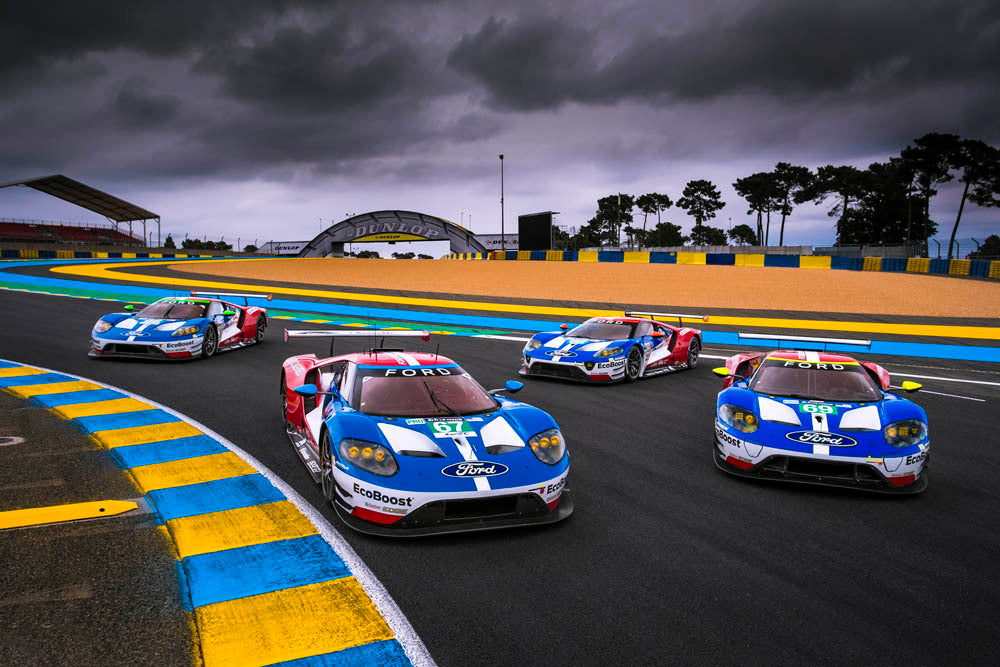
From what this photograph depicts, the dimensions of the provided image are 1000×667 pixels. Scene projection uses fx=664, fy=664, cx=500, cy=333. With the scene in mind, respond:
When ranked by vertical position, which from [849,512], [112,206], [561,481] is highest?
[112,206]

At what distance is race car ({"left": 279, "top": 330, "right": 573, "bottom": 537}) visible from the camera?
462 cm

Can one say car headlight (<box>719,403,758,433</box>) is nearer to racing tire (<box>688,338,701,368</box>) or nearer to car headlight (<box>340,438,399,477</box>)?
car headlight (<box>340,438,399,477</box>)

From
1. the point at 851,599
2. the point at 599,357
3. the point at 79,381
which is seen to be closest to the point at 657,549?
the point at 851,599

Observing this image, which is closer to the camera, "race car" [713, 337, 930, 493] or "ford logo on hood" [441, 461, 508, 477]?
"ford logo on hood" [441, 461, 508, 477]

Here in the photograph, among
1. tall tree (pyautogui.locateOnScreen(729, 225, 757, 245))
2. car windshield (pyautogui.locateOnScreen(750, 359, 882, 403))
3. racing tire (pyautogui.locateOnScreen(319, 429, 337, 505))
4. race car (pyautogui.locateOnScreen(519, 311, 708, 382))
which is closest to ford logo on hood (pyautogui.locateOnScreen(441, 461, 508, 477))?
racing tire (pyautogui.locateOnScreen(319, 429, 337, 505))

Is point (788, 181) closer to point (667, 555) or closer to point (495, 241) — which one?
point (495, 241)

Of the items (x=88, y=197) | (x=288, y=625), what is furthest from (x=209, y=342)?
(x=88, y=197)

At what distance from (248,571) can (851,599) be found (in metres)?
3.69

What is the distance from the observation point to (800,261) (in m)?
40.8

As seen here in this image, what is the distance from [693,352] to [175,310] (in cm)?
996

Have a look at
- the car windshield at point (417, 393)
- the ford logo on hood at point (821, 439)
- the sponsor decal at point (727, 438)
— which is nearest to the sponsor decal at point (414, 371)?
the car windshield at point (417, 393)

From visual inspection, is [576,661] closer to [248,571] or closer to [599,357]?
[248,571]

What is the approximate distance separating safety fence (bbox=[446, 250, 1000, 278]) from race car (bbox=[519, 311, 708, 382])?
1191 inches

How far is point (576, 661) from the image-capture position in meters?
3.26
